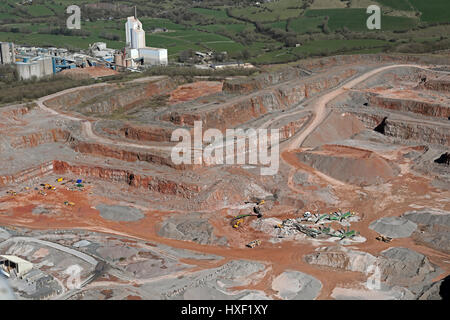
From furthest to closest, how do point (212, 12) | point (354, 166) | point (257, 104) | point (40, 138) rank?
point (212, 12)
point (257, 104)
point (40, 138)
point (354, 166)

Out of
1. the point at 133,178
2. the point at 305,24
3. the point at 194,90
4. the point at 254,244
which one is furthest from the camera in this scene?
the point at 305,24

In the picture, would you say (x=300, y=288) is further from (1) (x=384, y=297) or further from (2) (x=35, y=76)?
(2) (x=35, y=76)

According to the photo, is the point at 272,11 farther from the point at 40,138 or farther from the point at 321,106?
the point at 40,138

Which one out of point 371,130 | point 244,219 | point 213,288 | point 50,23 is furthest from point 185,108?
point 50,23

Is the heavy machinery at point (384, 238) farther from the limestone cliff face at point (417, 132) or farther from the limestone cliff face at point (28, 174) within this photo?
the limestone cliff face at point (28, 174)

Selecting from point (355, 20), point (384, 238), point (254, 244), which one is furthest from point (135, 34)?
point (384, 238)

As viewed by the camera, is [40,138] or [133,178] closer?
[133,178]

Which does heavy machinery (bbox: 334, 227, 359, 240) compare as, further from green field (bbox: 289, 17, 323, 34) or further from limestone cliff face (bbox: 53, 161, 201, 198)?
green field (bbox: 289, 17, 323, 34)

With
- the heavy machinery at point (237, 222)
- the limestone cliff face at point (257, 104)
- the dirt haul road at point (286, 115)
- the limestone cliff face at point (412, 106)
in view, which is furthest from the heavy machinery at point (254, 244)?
the limestone cliff face at point (412, 106)
